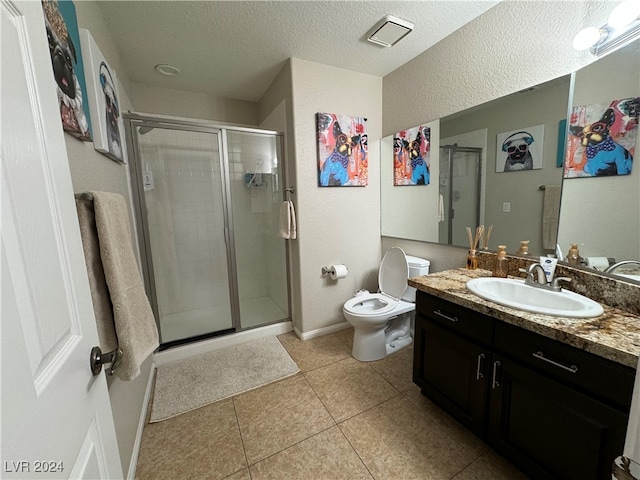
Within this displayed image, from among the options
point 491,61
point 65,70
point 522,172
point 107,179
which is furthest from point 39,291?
point 491,61

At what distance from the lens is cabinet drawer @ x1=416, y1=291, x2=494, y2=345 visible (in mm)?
1253

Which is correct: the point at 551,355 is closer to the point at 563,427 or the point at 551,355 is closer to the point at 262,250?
the point at 563,427

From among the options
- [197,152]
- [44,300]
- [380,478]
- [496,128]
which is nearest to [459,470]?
[380,478]

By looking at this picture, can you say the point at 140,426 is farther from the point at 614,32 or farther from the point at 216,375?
the point at 614,32

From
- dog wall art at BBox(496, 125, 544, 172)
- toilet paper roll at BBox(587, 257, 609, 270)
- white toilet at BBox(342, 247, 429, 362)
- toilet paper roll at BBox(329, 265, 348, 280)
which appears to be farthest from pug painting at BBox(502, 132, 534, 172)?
toilet paper roll at BBox(329, 265, 348, 280)

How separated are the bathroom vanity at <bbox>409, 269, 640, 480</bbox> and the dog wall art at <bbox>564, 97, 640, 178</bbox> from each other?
68cm

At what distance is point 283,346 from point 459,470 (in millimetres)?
1519

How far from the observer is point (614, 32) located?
1174 millimetres

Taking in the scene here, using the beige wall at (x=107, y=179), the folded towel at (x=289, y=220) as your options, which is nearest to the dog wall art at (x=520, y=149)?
the folded towel at (x=289, y=220)

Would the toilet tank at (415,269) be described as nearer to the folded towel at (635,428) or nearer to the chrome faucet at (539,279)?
the chrome faucet at (539,279)

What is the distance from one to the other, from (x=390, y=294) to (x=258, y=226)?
155 centimetres

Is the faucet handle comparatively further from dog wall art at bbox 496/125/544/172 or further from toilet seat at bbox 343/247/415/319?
toilet seat at bbox 343/247/415/319

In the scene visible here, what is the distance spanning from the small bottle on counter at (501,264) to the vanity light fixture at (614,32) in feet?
3.49

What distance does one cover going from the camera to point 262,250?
2.98 meters
